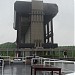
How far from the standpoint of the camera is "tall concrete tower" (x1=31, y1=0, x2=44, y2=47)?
65.7m

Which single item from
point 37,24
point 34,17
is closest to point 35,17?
point 34,17

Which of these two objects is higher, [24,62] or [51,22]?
[51,22]

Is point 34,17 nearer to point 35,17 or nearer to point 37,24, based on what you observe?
point 35,17

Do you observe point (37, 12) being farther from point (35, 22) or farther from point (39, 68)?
point (39, 68)

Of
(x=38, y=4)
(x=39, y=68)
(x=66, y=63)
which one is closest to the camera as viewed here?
(x=39, y=68)

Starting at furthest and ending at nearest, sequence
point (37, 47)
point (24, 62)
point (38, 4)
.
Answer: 1. point (38, 4)
2. point (37, 47)
3. point (24, 62)

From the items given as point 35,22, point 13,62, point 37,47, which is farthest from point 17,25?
point 13,62

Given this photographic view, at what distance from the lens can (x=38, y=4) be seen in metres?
67.3

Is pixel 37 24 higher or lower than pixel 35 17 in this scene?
lower

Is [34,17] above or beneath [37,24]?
above

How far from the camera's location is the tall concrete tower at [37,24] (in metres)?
65.7

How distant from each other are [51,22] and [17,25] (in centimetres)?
→ 1007

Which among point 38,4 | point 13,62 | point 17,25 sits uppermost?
point 38,4

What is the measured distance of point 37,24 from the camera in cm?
6675
